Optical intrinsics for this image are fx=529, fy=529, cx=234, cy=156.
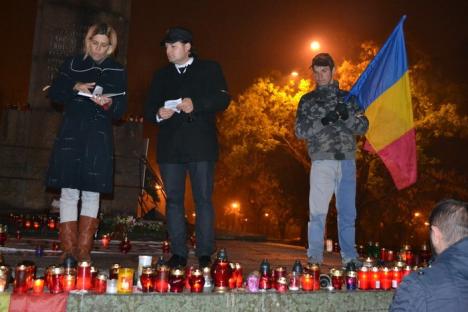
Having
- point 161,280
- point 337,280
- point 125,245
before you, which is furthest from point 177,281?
point 125,245

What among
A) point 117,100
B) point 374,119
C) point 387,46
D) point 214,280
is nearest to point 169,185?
point 117,100

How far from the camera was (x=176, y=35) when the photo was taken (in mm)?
4879

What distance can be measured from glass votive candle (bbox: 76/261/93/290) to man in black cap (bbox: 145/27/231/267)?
1476mm

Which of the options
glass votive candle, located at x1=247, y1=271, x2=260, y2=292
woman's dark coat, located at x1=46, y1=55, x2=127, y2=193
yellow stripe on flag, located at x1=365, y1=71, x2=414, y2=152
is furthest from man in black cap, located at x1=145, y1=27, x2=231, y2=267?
yellow stripe on flag, located at x1=365, y1=71, x2=414, y2=152

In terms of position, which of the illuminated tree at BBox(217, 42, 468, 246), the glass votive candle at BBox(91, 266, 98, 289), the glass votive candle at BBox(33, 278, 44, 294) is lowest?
the glass votive candle at BBox(33, 278, 44, 294)

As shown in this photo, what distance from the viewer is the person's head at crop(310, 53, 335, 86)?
5.46 m

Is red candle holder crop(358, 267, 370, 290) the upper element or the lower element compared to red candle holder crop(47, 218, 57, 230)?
lower

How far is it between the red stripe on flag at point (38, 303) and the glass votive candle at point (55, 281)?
0.09 m

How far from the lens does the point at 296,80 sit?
859 inches

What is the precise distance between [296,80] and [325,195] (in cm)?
1696

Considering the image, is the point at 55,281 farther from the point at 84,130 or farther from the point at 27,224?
the point at 27,224

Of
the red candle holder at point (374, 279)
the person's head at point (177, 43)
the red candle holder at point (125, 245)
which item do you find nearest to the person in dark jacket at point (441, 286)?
the red candle holder at point (374, 279)

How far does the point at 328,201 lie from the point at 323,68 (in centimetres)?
137

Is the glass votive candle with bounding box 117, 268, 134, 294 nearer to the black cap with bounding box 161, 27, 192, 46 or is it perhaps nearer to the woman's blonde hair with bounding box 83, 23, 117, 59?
the woman's blonde hair with bounding box 83, 23, 117, 59
